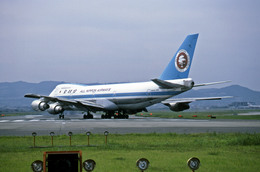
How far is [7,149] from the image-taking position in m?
16.4

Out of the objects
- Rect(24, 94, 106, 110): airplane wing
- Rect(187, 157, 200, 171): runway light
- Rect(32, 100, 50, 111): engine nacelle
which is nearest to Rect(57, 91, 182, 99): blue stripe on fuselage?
Rect(24, 94, 106, 110): airplane wing

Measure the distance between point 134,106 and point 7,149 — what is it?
37831mm

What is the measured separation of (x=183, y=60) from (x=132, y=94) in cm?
967

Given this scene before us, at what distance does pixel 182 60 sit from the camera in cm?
4656

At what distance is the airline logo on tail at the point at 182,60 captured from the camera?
4609cm

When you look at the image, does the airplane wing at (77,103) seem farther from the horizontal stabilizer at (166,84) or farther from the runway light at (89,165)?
the runway light at (89,165)

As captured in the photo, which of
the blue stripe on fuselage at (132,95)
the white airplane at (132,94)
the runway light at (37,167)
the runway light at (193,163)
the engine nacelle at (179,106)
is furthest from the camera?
the engine nacelle at (179,106)

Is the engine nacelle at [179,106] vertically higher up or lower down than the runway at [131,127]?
higher up

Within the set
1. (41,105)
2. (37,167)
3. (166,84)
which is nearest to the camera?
(37,167)

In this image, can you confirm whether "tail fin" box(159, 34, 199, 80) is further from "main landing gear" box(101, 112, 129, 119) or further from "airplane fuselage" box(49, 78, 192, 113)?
"main landing gear" box(101, 112, 129, 119)

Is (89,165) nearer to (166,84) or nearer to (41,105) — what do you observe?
(166,84)

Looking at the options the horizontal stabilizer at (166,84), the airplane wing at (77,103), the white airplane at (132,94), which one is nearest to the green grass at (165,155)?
the horizontal stabilizer at (166,84)

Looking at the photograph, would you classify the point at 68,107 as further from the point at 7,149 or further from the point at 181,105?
the point at 7,149

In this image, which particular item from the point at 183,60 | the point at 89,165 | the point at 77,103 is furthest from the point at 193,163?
the point at 77,103
